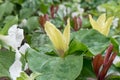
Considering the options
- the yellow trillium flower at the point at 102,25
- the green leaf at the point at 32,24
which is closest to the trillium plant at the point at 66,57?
the yellow trillium flower at the point at 102,25

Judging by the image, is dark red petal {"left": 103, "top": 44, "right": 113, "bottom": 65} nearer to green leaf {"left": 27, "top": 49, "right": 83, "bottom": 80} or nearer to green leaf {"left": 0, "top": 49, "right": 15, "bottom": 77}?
green leaf {"left": 27, "top": 49, "right": 83, "bottom": 80}

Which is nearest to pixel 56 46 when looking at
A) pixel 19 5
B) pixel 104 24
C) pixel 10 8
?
pixel 104 24

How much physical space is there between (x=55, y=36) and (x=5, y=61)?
142mm

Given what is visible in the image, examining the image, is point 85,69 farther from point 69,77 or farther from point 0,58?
point 0,58

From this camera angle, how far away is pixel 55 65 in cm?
93

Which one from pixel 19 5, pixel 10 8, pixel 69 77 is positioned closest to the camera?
pixel 69 77

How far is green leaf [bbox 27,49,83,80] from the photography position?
0.89 meters

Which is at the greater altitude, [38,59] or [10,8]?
[38,59]

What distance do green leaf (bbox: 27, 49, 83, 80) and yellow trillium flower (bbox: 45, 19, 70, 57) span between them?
0.08 ft

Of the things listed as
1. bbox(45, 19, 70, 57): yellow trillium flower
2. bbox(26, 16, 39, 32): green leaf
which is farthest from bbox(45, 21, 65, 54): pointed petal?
bbox(26, 16, 39, 32): green leaf

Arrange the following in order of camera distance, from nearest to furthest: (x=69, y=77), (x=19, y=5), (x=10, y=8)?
1. (x=69, y=77)
2. (x=10, y=8)
3. (x=19, y=5)

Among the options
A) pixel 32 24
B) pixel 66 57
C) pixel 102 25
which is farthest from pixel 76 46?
pixel 32 24

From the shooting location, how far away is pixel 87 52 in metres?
0.96

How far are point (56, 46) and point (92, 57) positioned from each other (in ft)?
0.31
